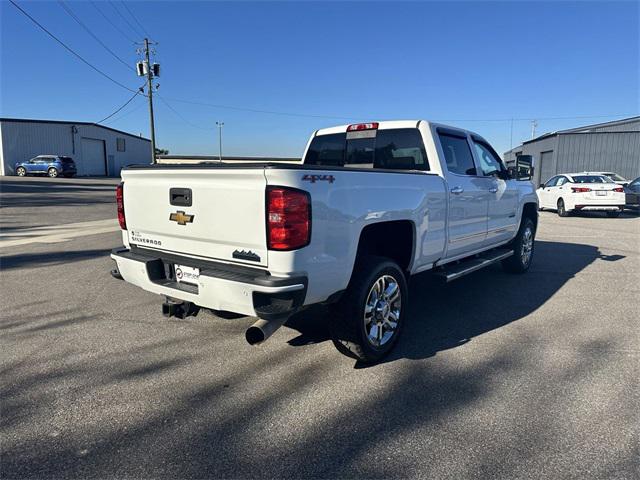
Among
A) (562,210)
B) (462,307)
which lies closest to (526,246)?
(462,307)

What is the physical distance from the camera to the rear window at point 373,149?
4.93 metres

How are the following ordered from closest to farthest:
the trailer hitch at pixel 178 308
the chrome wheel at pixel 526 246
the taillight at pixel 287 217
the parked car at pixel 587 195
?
the taillight at pixel 287 217 → the trailer hitch at pixel 178 308 → the chrome wheel at pixel 526 246 → the parked car at pixel 587 195

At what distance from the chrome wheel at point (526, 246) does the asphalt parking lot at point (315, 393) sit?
130 centimetres

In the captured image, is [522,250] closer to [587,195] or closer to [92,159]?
[587,195]

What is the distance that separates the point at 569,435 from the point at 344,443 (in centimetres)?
137

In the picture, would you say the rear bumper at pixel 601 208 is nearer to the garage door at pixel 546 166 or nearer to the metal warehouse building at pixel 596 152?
the metal warehouse building at pixel 596 152

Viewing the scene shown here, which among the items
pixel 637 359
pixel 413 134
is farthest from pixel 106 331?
pixel 637 359

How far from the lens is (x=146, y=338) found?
4.28 metres

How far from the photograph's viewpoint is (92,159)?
46.8 meters

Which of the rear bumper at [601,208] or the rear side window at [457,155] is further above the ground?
the rear side window at [457,155]

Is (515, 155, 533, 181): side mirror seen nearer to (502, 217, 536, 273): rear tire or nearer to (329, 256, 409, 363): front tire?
(502, 217, 536, 273): rear tire

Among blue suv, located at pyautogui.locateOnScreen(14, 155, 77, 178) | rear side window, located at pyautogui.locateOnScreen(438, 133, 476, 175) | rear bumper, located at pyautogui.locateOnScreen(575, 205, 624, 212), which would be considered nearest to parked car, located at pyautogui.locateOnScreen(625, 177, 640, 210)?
rear bumper, located at pyautogui.locateOnScreen(575, 205, 624, 212)

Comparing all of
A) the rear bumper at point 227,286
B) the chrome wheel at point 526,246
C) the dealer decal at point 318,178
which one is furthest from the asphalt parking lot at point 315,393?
the dealer decal at point 318,178

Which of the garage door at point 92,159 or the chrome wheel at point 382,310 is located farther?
the garage door at point 92,159
